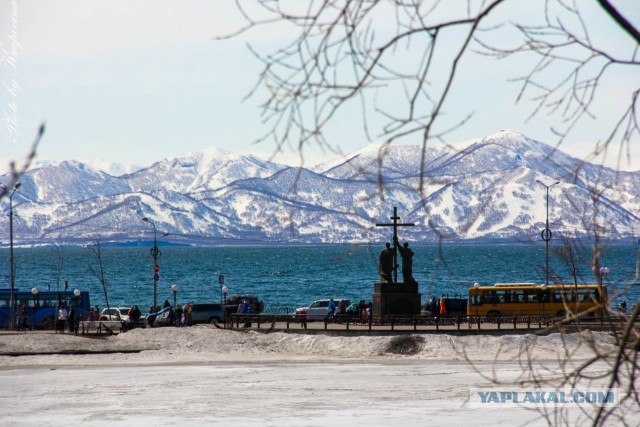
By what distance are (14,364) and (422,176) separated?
125 feet

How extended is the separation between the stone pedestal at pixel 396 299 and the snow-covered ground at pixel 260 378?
4.86 m

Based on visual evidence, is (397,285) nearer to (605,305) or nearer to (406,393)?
(406,393)

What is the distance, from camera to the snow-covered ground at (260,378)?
2381cm

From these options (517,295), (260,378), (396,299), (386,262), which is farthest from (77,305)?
(260,378)

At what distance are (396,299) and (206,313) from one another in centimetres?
1361

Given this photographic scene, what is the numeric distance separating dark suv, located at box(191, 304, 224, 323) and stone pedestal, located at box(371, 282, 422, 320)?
1188 cm

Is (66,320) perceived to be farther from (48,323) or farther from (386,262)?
(386,262)

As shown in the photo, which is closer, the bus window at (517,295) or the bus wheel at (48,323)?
the bus wheel at (48,323)

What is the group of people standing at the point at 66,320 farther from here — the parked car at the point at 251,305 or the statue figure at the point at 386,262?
the statue figure at the point at 386,262

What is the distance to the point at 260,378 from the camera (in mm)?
33188

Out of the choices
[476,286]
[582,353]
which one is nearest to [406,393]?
[582,353]

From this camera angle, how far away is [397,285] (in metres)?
47.2

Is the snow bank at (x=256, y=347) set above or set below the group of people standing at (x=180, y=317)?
below

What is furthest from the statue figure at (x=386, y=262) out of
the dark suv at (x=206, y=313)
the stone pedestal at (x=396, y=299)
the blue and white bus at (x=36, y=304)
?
→ the blue and white bus at (x=36, y=304)
